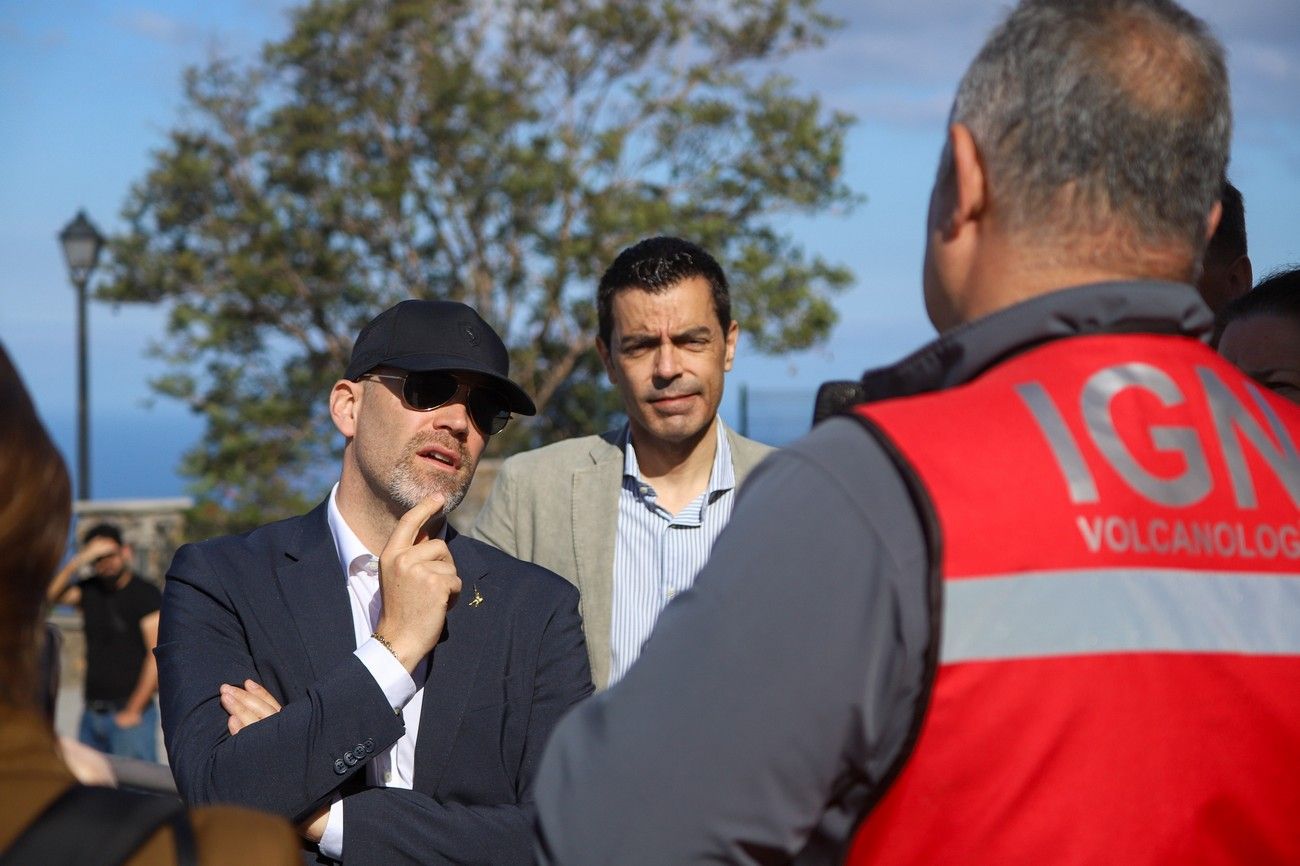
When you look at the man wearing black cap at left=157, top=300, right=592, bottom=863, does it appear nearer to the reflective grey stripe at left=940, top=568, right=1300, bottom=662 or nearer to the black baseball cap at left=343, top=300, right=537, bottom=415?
the black baseball cap at left=343, top=300, right=537, bottom=415

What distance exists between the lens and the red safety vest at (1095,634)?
145 centimetres

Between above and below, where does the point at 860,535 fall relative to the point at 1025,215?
below

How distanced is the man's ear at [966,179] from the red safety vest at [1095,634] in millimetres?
220

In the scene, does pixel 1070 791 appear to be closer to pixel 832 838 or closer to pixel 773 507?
pixel 832 838

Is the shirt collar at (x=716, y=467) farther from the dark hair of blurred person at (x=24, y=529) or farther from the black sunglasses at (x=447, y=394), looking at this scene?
the dark hair of blurred person at (x=24, y=529)

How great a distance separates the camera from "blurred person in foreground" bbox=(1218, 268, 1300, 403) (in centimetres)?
321

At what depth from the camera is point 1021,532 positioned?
1478 mm

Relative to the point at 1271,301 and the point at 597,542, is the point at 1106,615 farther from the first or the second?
the point at 597,542

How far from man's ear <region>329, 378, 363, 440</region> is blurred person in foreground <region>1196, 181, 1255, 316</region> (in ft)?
7.15

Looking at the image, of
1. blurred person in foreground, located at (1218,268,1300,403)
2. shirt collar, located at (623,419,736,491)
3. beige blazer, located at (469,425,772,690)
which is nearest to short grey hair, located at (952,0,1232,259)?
blurred person in foreground, located at (1218,268,1300,403)

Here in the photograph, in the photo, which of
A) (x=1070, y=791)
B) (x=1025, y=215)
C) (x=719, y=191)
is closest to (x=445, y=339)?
(x=1025, y=215)

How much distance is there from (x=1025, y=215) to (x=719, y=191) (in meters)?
14.9

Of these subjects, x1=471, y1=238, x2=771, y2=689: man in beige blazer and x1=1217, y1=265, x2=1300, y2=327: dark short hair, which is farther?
x1=471, y1=238, x2=771, y2=689: man in beige blazer

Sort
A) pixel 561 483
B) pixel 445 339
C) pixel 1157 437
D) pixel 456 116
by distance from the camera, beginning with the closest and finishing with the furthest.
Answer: pixel 1157 437 → pixel 445 339 → pixel 561 483 → pixel 456 116
